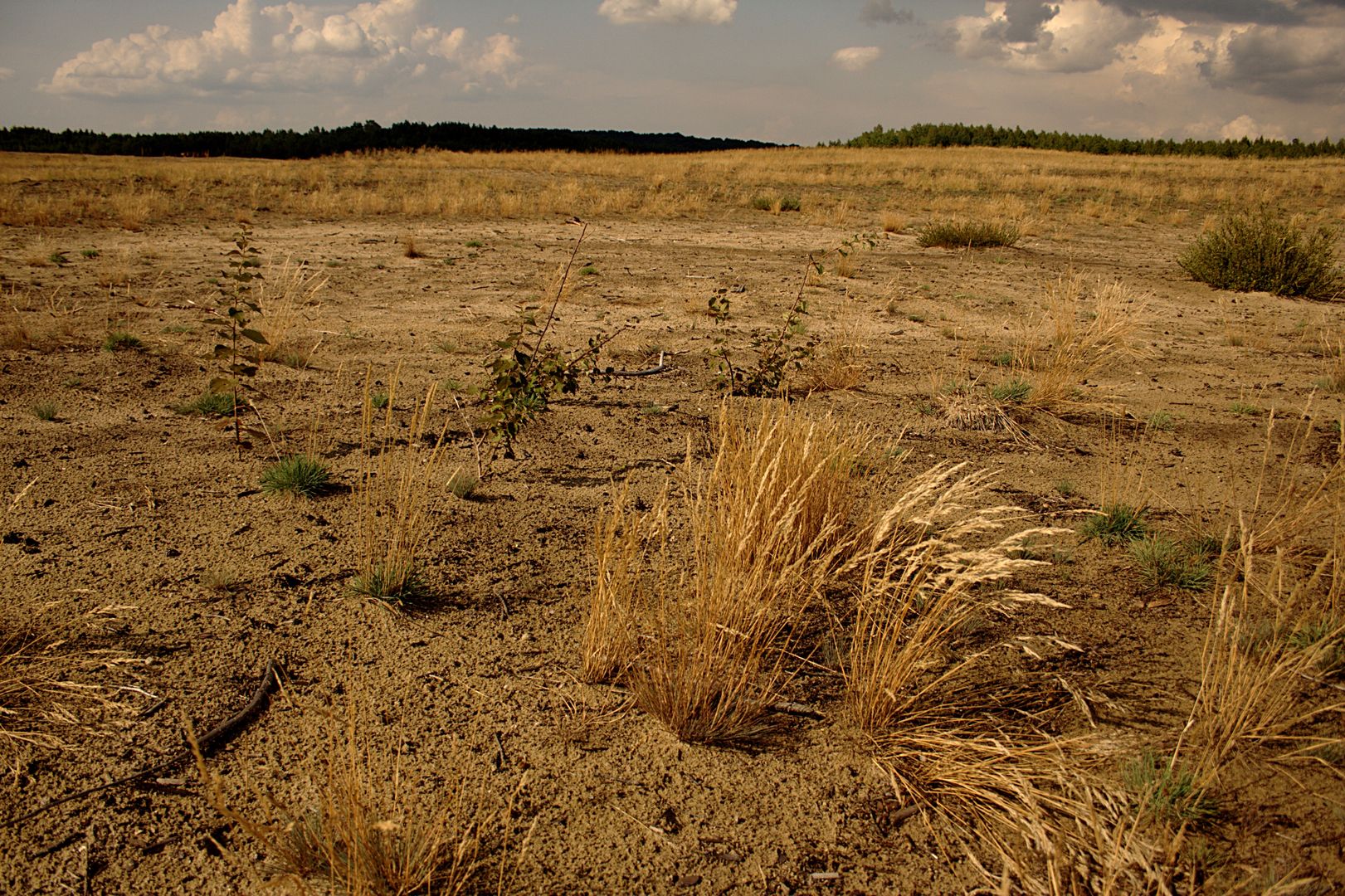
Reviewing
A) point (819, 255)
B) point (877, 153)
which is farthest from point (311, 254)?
point (877, 153)

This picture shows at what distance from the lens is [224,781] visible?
1.99 m

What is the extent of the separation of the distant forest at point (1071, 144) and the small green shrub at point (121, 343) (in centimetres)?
6326

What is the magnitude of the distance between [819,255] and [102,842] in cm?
1110

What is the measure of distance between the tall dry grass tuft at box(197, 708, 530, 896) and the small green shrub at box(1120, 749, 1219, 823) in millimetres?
1517

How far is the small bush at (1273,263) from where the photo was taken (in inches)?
376

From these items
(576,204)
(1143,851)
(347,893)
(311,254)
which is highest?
(576,204)

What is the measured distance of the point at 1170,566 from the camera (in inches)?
122

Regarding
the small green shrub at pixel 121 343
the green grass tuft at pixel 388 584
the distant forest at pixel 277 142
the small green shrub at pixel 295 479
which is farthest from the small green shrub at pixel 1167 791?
the distant forest at pixel 277 142

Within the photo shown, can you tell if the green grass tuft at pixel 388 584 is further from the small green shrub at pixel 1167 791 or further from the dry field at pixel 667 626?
the small green shrub at pixel 1167 791

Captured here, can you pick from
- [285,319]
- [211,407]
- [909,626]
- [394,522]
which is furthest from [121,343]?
[909,626]

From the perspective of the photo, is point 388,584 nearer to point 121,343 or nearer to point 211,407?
point 211,407

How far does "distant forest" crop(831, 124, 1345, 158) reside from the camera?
179 ft

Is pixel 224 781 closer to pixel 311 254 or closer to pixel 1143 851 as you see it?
pixel 1143 851

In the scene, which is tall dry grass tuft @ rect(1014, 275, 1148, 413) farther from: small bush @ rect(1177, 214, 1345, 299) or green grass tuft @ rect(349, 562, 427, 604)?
small bush @ rect(1177, 214, 1345, 299)
